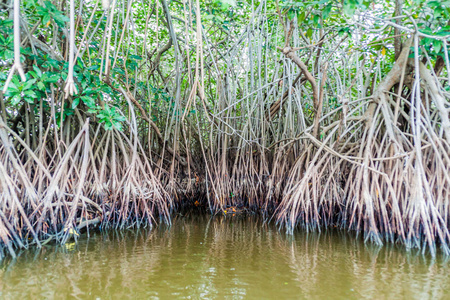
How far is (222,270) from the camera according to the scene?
2279 millimetres

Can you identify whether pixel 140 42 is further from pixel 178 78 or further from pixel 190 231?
pixel 190 231

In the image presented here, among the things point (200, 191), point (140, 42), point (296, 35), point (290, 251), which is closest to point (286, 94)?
point (296, 35)

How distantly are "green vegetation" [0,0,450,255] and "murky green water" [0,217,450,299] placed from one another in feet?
0.89

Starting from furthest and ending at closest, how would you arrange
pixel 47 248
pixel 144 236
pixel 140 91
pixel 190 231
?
pixel 140 91, pixel 190 231, pixel 144 236, pixel 47 248

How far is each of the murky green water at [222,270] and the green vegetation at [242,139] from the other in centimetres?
27

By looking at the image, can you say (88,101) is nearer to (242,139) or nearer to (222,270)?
(222,270)

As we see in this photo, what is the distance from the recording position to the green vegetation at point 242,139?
2.63 meters

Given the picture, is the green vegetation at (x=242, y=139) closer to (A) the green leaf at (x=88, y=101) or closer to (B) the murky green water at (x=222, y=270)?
(A) the green leaf at (x=88, y=101)

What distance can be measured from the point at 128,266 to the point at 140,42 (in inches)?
166

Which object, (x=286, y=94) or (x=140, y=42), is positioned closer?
(x=286, y=94)

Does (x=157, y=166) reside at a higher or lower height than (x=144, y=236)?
higher

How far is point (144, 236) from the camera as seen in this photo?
3270mm

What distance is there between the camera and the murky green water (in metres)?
1.88

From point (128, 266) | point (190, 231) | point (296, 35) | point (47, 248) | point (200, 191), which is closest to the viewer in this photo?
point (128, 266)
